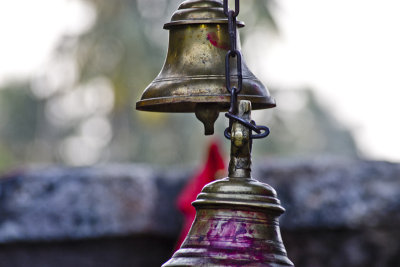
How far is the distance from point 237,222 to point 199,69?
0.51 meters

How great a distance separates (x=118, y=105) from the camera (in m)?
15.3

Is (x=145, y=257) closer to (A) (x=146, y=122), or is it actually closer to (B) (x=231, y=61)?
(B) (x=231, y=61)

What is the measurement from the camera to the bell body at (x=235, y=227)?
1.99 meters

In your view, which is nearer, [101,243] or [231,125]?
[231,125]

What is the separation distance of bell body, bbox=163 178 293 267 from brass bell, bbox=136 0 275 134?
30 centimetres

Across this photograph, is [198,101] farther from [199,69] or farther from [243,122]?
[243,122]

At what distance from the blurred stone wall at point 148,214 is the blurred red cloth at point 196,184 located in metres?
0.15

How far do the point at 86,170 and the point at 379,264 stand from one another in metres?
1.66

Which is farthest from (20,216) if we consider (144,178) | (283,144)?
(283,144)

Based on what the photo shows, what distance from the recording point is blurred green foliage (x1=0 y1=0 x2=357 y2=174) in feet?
50.2

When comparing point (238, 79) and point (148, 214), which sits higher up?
point (238, 79)

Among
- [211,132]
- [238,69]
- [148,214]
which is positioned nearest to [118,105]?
[148,214]

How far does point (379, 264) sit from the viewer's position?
14.4 feet

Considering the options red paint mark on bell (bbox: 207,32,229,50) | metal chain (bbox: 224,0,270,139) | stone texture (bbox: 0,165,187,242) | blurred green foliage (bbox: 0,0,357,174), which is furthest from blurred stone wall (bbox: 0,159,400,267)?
blurred green foliage (bbox: 0,0,357,174)
